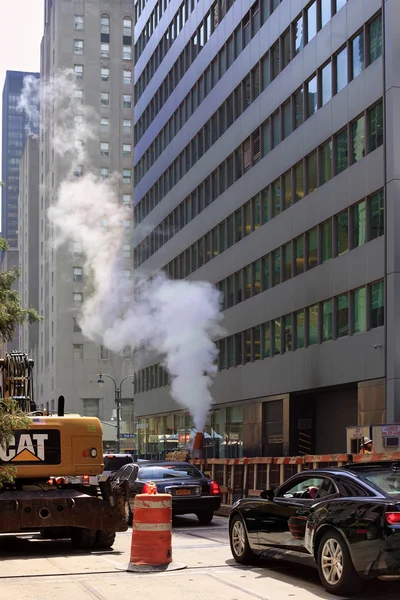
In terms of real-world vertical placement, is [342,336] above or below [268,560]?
above

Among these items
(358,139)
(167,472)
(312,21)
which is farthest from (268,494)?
(312,21)

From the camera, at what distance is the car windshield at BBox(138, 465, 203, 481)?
68.5 feet

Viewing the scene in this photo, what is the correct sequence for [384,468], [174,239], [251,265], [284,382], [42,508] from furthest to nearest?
[174,239] < [251,265] < [284,382] < [42,508] < [384,468]

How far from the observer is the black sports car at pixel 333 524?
928 centimetres

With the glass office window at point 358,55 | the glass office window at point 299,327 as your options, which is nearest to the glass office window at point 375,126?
the glass office window at point 358,55

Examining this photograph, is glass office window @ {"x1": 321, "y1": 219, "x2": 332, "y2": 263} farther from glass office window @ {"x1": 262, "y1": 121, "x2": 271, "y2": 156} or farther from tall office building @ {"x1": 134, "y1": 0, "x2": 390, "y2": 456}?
glass office window @ {"x1": 262, "y1": 121, "x2": 271, "y2": 156}

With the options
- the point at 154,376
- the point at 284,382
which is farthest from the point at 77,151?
the point at 284,382

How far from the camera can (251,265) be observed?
139 feet

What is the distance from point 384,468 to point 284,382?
27380 mm

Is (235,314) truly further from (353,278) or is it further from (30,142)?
(30,142)

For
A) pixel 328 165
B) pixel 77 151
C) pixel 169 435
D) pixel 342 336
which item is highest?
pixel 77 151

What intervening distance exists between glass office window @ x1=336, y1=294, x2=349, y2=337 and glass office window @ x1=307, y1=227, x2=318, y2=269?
2.46 metres

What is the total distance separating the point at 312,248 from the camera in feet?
116

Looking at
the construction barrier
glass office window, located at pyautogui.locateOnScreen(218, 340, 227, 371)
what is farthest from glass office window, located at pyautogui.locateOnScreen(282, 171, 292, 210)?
the construction barrier
